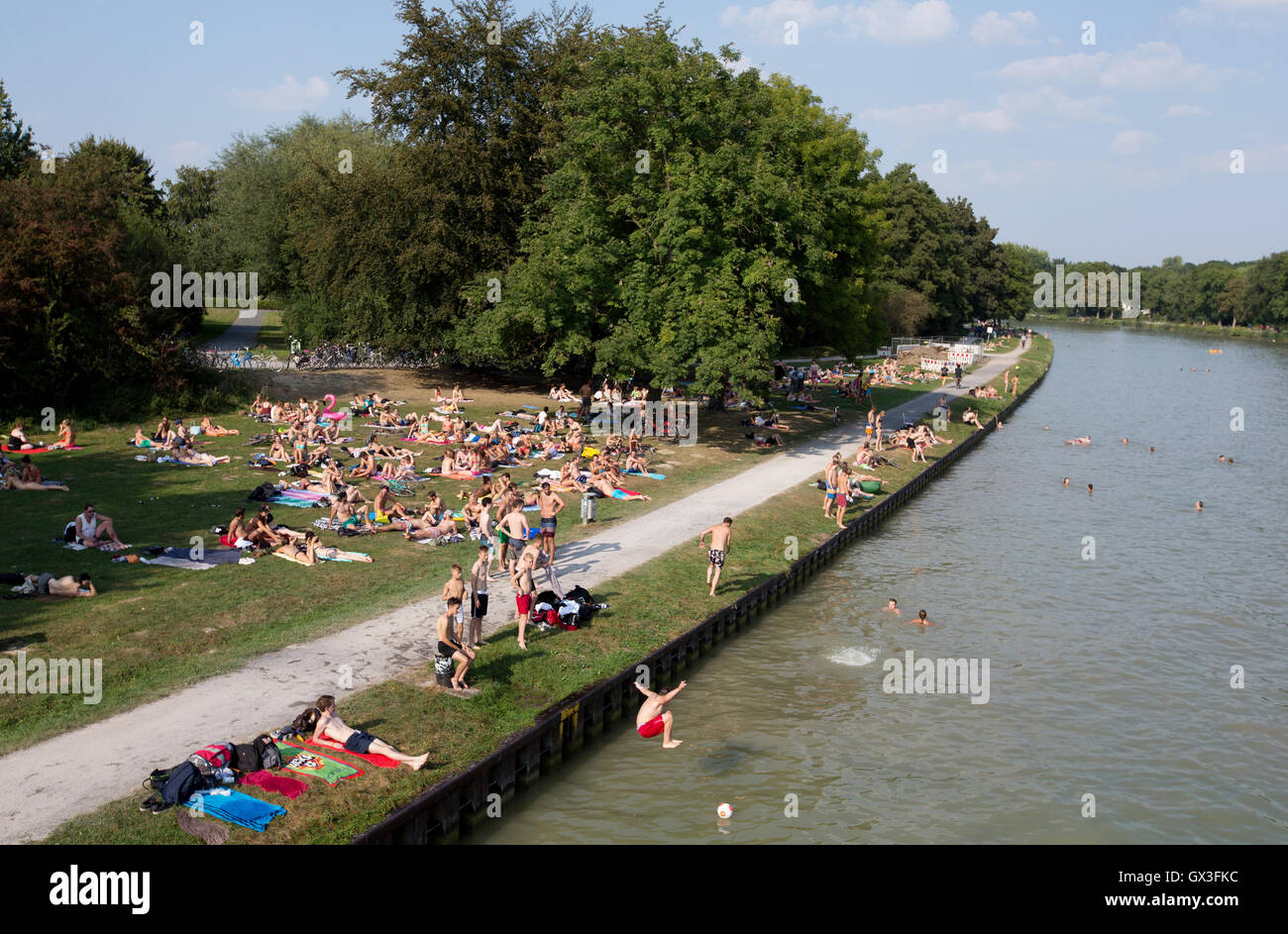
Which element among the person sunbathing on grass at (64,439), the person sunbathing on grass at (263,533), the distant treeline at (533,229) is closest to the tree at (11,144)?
the distant treeline at (533,229)

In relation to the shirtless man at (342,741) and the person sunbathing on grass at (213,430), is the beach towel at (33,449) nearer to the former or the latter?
the person sunbathing on grass at (213,430)

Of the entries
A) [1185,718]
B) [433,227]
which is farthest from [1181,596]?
[433,227]

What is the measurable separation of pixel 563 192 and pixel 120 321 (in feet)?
58.8

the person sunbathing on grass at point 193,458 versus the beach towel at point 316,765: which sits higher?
the person sunbathing on grass at point 193,458

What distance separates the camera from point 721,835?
13.5 meters

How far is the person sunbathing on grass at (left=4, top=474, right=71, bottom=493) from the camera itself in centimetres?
2542

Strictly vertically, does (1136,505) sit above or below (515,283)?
below

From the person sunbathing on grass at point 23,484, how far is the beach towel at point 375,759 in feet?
55.8

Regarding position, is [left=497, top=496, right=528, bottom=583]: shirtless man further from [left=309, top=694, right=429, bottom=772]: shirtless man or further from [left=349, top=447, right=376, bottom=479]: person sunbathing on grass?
[left=349, top=447, right=376, bottom=479]: person sunbathing on grass

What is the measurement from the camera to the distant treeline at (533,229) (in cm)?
3541

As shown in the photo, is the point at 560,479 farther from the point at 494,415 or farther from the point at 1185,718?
the point at 1185,718

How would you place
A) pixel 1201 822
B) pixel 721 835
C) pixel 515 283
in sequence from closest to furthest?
pixel 721 835, pixel 1201 822, pixel 515 283

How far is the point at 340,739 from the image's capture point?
13.0 meters

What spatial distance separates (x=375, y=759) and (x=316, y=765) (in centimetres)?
79
